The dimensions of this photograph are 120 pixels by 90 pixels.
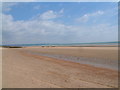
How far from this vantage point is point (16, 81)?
4941 mm

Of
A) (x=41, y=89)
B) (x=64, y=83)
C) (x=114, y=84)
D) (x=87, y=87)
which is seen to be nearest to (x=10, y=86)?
(x=41, y=89)

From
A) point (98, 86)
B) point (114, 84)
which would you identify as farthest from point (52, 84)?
point (114, 84)

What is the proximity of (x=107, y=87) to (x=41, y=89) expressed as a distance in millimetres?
2457

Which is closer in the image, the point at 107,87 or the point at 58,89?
the point at 58,89

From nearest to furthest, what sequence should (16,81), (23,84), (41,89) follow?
(41,89) → (23,84) → (16,81)

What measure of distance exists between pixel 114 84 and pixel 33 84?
10.5 feet

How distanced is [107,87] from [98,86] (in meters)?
0.33

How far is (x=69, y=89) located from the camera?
14.3 ft

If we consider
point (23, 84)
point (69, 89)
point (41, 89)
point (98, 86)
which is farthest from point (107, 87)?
point (23, 84)

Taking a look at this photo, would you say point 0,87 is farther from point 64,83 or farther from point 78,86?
point 78,86

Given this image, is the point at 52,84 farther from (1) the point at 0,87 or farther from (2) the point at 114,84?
(2) the point at 114,84

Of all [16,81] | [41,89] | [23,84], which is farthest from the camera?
[16,81]

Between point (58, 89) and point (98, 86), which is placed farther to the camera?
point (98, 86)

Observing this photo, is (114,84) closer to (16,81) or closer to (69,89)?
(69,89)
